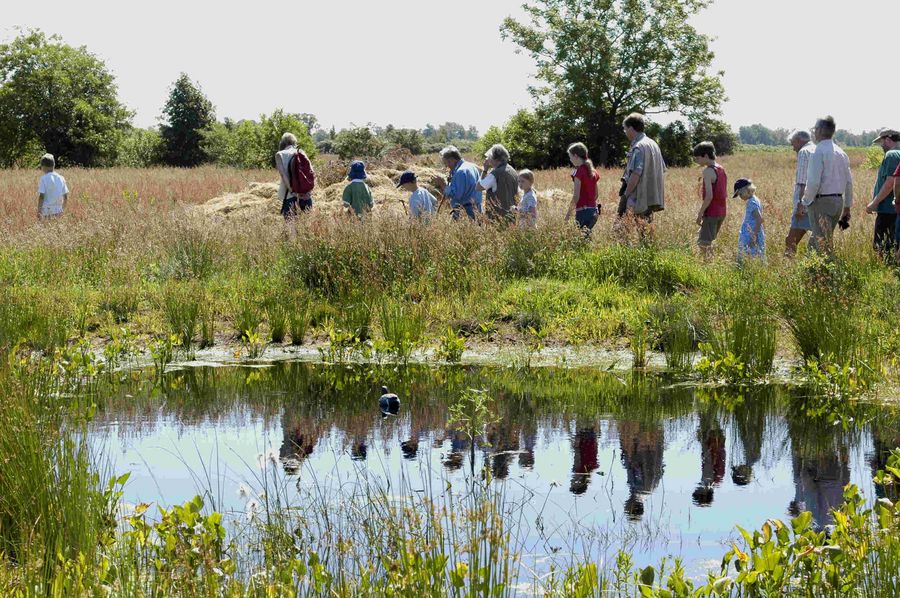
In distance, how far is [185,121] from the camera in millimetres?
63594

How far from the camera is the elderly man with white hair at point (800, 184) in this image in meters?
11.8

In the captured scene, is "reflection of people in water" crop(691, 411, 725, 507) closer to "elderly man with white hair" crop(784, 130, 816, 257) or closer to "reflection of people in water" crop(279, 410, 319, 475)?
"reflection of people in water" crop(279, 410, 319, 475)

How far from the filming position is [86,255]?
14766 mm

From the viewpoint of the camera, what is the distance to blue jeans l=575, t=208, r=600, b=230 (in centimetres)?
1357

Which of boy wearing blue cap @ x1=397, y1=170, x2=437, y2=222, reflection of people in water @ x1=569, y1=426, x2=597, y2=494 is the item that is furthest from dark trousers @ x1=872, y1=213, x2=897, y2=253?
reflection of people in water @ x1=569, y1=426, x2=597, y2=494

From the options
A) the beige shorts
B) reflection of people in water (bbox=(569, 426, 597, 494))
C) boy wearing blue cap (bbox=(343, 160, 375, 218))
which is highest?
boy wearing blue cap (bbox=(343, 160, 375, 218))

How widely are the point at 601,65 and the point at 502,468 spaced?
161ft

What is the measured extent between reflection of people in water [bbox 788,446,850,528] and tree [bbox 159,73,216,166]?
59.9 m

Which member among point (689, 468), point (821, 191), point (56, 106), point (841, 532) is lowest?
point (689, 468)

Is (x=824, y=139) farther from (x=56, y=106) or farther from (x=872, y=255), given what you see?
(x=56, y=106)

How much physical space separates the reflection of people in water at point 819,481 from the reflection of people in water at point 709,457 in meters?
0.44

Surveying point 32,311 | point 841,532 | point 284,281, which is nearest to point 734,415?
point 841,532

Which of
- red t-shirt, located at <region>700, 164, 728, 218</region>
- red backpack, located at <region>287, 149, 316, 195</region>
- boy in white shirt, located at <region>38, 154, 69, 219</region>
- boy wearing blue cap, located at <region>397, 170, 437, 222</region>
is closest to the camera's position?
red t-shirt, located at <region>700, 164, 728, 218</region>

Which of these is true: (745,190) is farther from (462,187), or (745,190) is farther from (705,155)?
(462,187)
